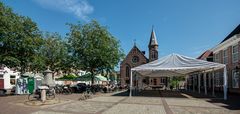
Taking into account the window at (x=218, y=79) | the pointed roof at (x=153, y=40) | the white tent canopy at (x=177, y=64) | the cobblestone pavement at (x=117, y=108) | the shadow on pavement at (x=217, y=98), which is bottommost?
the shadow on pavement at (x=217, y=98)

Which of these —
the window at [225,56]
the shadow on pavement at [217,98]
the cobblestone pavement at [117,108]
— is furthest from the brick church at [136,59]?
the cobblestone pavement at [117,108]

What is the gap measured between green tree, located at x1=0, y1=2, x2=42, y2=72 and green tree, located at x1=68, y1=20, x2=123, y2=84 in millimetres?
5635

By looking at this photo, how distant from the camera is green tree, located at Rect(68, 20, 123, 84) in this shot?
25.0 meters

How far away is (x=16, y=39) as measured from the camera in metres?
19.0

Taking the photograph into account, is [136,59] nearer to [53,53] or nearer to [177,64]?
[53,53]

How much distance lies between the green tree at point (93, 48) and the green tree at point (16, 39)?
563 centimetres

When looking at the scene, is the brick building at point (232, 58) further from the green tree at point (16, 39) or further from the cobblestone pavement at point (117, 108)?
the green tree at point (16, 39)

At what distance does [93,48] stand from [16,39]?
867 centimetres

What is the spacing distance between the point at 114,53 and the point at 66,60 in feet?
22.0

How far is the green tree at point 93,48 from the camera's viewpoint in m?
25.0

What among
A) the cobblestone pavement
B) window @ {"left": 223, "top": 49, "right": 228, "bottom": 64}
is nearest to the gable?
window @ {"left": 223, "top": 49, "right": 228, "bottom": 64}

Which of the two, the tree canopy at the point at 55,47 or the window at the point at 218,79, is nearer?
the tree canopy at the point at 55,47

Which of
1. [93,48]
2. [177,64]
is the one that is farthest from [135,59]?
[177,64]

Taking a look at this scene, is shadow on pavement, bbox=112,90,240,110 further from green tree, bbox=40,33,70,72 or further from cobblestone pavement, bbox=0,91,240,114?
green tree, bbox=40,33,70,72
